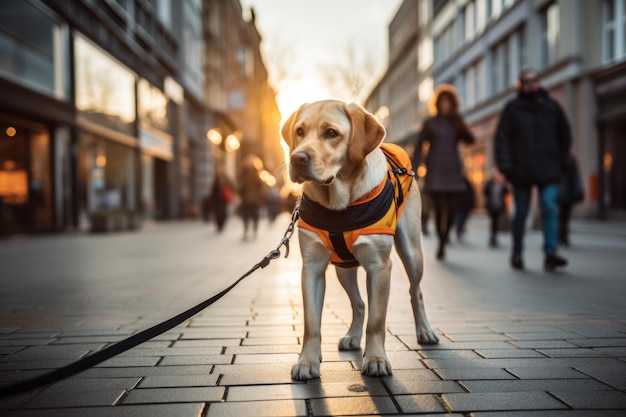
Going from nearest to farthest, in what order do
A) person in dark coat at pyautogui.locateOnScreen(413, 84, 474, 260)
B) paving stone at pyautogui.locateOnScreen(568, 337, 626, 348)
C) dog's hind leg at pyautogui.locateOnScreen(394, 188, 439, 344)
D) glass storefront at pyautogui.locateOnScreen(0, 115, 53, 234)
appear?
paving stone at pyautogui.locateOnScreen(568, 337, 626, 348) → dog's hind leg at pyautogui.locateOnScreen(394, 188, 439, 344) → person in dark coat at pyautogui.locateOnScreen(413, 84, 474, 260) → glass storefront at pyautogui.locateOnScreen(0, 115, 53, 234)

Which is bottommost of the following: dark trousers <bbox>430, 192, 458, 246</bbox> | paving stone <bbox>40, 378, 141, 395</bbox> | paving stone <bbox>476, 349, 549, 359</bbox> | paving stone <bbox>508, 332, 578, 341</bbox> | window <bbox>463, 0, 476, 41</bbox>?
paving stone <bbox>508, 332, 578, 341</bbox>

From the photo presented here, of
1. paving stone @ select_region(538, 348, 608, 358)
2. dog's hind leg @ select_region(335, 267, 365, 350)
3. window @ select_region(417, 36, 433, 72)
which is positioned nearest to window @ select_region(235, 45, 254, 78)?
window @ select_region(417, 36, 433, 72)

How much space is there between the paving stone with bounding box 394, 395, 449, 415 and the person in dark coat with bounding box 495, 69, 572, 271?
17.3 feet

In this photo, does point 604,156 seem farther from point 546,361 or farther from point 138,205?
point 546,361

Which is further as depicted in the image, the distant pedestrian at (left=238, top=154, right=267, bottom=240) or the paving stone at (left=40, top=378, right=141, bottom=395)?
the distant pedestrian at (left=238, top=154, right=267, bottom=240)

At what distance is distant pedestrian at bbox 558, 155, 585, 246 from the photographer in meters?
10.6

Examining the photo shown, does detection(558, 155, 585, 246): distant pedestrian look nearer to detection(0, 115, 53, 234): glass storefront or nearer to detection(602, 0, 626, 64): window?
detection(602, 0, 626, 64): window

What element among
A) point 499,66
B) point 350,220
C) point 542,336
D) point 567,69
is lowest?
point 542,336

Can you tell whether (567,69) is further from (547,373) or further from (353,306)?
(547,373)

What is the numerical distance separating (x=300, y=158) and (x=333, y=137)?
0.26 m

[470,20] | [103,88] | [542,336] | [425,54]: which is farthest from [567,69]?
[425,54]

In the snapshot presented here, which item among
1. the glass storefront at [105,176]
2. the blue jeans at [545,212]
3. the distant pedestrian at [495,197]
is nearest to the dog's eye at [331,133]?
the blue jeans at [545,212]

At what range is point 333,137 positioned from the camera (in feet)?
9.35

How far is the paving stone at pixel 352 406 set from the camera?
2.27m
